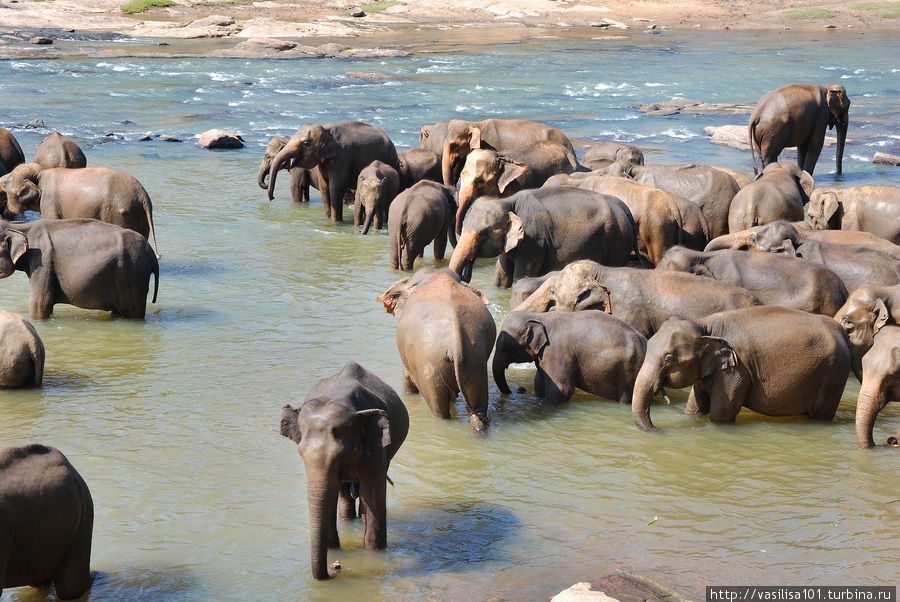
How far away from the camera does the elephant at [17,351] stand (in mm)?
7676

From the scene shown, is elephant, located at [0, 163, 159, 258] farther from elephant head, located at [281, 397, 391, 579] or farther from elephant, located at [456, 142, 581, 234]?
elephant head, located at [281, 397, 391, 579]

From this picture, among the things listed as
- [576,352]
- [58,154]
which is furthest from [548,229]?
[58,154]

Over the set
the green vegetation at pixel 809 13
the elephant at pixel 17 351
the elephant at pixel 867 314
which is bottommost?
the elephant at pixel 17 351

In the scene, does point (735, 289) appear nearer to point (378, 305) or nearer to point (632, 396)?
point (632, 396)

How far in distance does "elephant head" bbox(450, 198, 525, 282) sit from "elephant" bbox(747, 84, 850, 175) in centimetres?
711

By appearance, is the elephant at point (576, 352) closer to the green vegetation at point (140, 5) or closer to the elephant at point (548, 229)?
the elephant at point (548, 229)

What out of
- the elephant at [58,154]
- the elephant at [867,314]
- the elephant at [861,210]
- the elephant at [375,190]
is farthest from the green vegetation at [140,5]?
the elephant at [867,314]

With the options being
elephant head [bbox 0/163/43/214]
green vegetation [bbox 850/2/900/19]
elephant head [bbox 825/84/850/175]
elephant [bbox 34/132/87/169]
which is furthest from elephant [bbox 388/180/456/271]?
green vegetation [bbox 850/2/900/19]

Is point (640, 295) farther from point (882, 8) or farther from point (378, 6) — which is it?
point (882, 8)

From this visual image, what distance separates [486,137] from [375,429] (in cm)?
917

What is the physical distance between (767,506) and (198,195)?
420 inches

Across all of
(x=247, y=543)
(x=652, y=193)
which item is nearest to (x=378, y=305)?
(x=652, y=193)

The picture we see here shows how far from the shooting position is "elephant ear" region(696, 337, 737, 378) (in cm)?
718

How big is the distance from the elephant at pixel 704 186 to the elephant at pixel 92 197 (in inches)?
204
